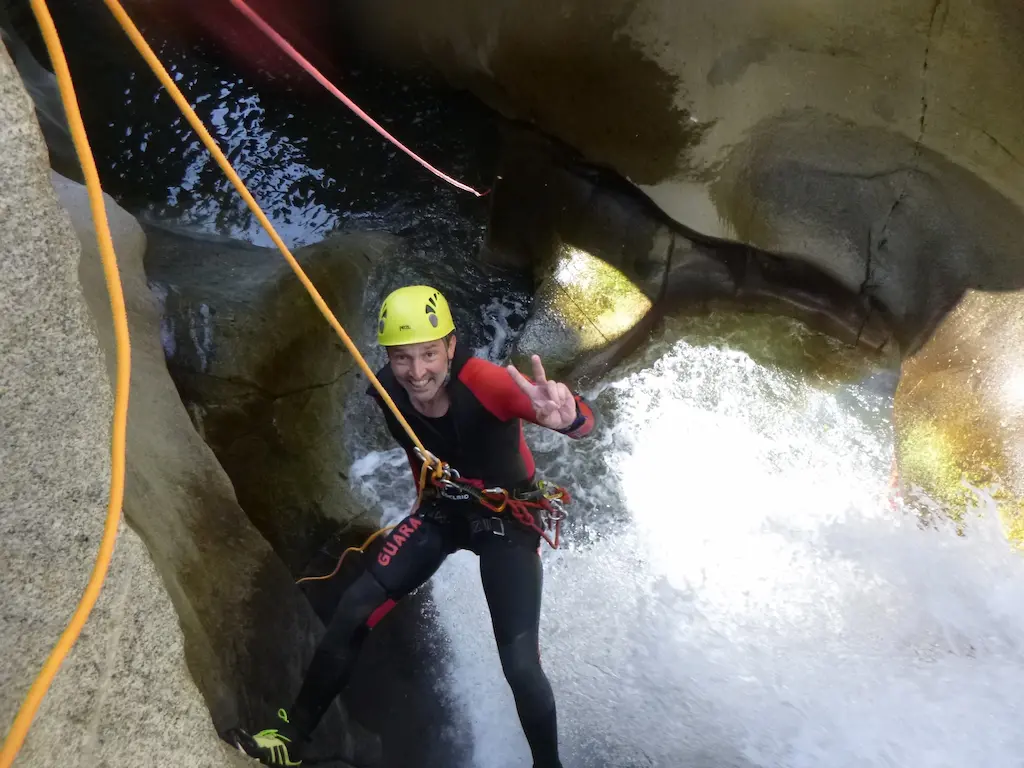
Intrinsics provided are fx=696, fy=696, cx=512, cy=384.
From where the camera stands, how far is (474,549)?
112 inches

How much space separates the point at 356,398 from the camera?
161 inches

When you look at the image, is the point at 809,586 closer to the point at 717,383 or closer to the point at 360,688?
the point at 717,383

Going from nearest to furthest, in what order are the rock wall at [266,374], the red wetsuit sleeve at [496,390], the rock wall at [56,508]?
the rock wall at [56,508], the red wetsuit sleeve at [496,390], the rock wall at [266,374]

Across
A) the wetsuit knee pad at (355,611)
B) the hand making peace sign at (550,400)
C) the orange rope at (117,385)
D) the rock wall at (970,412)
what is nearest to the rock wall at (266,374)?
the wetsuit knee pad at (355,611)

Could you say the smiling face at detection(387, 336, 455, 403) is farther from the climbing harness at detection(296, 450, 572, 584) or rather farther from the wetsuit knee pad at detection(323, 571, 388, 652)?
the wetsuit knee pad at detection(323, 571, 388, 652)

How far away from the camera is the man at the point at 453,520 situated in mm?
2490

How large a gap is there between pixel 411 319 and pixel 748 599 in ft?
7.81

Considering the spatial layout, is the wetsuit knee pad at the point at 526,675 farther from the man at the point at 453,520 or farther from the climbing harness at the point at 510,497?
the climbing harness at the point at 510,497

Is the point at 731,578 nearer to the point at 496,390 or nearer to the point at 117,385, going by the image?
the point at 496,390

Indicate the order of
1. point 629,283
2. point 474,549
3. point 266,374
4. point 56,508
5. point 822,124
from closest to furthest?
point 56,508
point 474,549
point 266,374
point 822,124
point 629,283

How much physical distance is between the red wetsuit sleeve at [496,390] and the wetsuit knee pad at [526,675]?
832mm

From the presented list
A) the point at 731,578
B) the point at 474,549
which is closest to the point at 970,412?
the point at 731,578

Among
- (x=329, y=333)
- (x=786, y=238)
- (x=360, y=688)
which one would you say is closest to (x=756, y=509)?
(x=786, y=238)

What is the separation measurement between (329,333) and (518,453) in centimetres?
→ 161
